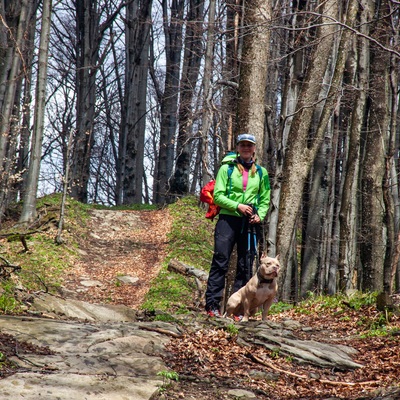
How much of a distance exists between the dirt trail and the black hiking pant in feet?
15.6

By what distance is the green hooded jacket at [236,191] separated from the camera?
7559 millimetres

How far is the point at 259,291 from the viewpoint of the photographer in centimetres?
709

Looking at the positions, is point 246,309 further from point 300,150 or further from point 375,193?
point 375,193

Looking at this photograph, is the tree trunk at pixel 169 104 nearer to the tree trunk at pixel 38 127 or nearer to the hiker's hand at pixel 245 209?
the tree trunk at pixel 38 127

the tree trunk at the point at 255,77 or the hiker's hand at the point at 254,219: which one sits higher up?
the tree trunk at the point at 255,77

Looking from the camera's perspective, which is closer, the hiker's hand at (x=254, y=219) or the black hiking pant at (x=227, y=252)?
the hiker's hand at (x=254, y=219)

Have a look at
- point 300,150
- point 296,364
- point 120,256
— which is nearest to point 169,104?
point 120,256

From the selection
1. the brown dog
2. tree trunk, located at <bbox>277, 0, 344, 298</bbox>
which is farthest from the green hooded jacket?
tree trunk, located at <bbox>277, 0, 344, 298</bbox>

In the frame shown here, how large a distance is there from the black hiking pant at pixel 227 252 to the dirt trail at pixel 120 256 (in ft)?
15.6

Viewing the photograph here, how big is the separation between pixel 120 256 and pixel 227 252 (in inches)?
357

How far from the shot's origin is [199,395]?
4832 millimetres

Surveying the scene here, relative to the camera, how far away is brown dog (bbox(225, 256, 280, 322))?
6880mm

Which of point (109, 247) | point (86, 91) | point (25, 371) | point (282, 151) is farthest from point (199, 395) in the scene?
point (86, 91)

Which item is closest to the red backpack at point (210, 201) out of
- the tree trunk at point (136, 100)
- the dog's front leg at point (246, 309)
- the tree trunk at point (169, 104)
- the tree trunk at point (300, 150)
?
the dog's front leg at point (246, 309)
